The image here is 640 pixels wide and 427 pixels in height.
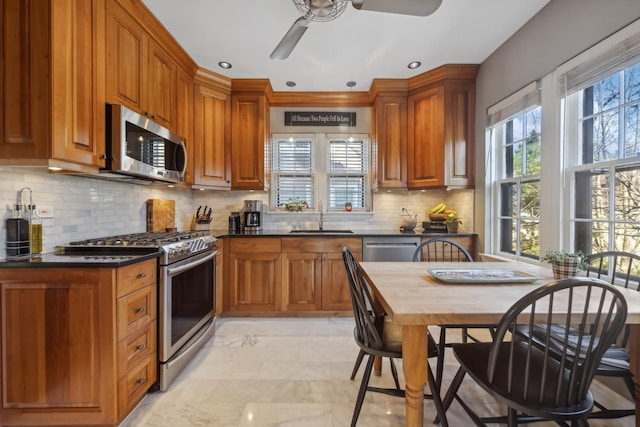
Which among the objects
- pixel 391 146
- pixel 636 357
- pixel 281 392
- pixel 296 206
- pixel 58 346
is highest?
pixel 391 146

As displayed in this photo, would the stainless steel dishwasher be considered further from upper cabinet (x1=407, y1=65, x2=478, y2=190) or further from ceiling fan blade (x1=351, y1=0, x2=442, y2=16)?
ceiling fan blade (x1=351, y1=0, x2=442, y2=16)

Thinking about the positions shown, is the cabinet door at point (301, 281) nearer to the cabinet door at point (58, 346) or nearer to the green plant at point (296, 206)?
the green plant at point (296, 206)

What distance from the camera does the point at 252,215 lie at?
3.51 m

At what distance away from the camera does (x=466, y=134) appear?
317 centimetres

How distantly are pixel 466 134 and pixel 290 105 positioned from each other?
2.13 meters

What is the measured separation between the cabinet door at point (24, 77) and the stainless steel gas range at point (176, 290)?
67 cm

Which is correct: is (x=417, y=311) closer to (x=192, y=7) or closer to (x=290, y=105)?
(x=192, y=7)

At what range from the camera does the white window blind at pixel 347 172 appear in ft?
12.6

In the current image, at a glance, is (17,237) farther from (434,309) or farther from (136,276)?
(434,309)

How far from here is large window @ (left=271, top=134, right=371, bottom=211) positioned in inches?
150

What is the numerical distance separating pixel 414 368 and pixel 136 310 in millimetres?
1529

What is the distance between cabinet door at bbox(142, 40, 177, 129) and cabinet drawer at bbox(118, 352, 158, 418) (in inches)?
69.5

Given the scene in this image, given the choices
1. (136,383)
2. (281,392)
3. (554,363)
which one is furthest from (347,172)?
(136,383)

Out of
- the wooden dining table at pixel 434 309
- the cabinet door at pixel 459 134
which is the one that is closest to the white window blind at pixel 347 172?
the cabinet door at pixel 459 134
